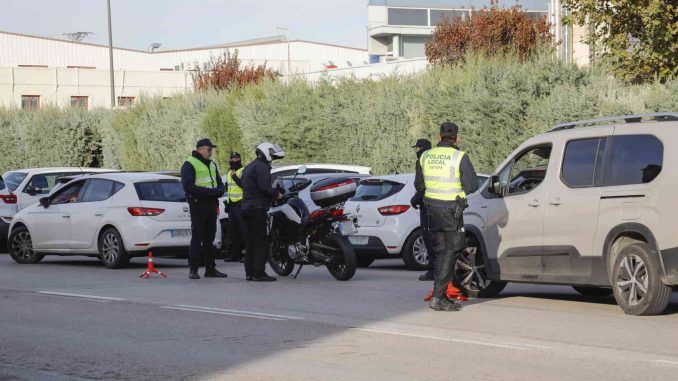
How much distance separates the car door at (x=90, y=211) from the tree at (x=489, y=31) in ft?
111

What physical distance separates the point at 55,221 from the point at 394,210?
234 inches

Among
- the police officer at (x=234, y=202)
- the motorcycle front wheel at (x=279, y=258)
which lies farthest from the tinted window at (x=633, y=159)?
the police officer at (x=234, y=202)

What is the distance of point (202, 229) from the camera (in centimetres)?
1756

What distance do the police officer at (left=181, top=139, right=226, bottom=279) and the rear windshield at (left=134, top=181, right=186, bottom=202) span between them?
2139 millimetres

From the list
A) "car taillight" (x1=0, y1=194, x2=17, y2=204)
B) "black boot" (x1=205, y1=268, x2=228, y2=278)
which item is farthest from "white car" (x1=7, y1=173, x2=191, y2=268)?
"car taillight" (x1=0, y1=194, x2=17, y2=204)

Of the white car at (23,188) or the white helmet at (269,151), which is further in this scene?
the white car at (23,188)

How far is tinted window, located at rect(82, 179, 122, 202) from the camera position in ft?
66.1

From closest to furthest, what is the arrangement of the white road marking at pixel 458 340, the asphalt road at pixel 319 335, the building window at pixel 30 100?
1. the asphalt road at pixel 319 335
2. the white road marking at pixel 458 340
3. the building window at pixel 30 100

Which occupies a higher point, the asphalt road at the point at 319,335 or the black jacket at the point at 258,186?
the black jacket at the point at 258,186

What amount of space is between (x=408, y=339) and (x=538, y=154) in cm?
370

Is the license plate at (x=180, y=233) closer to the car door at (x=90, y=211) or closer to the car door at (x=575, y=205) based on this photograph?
the car door at (x=90, y=211)

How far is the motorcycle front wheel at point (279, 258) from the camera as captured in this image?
17.4 metres

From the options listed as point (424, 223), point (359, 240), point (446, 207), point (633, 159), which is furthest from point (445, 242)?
point (359, 240)

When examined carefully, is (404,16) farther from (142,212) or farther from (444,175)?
(444,175)
